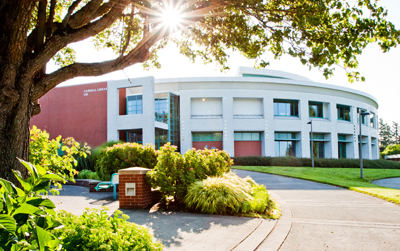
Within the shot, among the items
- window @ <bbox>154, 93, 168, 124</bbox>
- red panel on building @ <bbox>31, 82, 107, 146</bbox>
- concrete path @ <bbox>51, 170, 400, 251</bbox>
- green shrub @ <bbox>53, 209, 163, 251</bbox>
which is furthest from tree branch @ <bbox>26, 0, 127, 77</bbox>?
window @ <bbox>154, 93, 168, 124</bbox>

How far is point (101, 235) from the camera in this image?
2598mm

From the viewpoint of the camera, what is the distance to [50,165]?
5027 millimetres

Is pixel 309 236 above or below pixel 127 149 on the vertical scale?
below

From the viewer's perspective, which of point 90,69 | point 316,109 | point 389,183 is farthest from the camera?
point 316,109

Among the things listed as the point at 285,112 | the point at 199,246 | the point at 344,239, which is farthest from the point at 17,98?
the point at 285,112

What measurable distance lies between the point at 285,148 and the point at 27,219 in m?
38.7

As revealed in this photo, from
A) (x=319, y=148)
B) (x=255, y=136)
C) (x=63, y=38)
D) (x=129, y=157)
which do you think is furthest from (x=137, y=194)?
(x=319, y=148)

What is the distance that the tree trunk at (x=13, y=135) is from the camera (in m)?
3.91

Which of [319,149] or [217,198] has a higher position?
[319,149]

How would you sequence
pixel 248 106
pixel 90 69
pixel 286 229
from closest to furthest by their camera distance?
pixel 90 69, pixel 286 229, pixel 248 106

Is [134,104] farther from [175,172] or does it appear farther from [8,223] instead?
[8,223]

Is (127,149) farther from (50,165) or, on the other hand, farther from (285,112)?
(285,112)

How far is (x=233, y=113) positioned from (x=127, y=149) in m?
25.4

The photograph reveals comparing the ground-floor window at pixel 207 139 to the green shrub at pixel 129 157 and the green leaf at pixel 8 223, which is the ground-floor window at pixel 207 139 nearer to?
the green shrub at pixel 129 157
